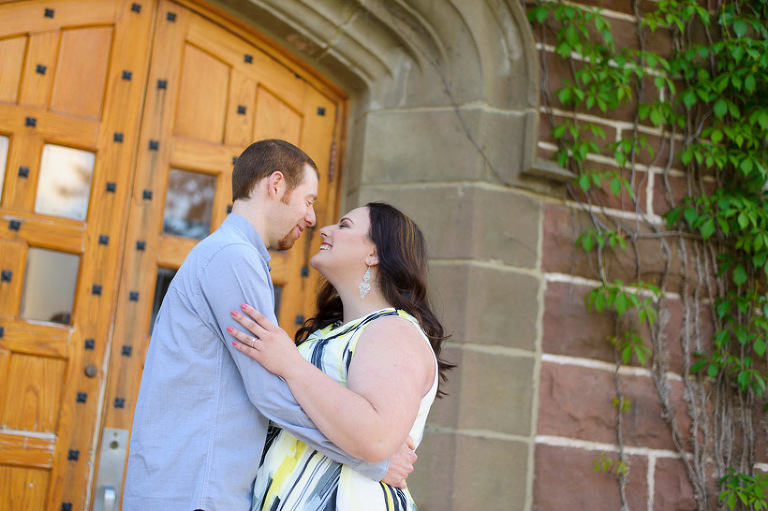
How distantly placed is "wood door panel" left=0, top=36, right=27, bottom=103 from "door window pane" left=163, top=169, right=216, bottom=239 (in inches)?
27.5

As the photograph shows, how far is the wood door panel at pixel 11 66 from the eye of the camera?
3.30 meters

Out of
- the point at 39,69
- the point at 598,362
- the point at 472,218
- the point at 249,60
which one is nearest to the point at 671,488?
the point at 598,362

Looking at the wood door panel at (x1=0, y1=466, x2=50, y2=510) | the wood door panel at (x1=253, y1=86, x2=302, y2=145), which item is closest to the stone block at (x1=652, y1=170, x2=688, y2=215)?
the wood door panel at (x1=253, y1=86, x2=302, y2=145)

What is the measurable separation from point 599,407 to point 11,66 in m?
2.85

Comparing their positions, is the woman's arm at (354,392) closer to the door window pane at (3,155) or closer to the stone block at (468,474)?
the stone block at (468,474)

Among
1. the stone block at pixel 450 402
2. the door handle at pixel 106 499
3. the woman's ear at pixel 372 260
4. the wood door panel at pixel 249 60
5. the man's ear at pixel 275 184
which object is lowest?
the door handle at pixel 106 499

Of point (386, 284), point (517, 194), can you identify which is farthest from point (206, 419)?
point (517, 194)

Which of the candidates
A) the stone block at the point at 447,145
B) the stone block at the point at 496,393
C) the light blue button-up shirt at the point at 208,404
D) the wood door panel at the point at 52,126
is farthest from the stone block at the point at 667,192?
the wood door panel at the point at 52,126

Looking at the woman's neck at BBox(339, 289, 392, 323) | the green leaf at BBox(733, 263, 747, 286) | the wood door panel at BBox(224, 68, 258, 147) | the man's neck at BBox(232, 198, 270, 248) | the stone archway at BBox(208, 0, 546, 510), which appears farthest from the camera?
the green leaf at BBox(733, 263, 747, 286)

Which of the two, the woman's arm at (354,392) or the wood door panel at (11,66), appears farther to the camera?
the wood door panel at (11,66)

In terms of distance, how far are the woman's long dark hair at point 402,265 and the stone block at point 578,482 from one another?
133 centimetres

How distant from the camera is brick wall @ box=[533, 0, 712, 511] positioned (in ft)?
11.4

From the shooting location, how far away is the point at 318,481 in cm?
202

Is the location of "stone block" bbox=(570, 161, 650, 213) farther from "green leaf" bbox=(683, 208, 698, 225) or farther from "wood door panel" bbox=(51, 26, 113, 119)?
"wood door panel" bbox=(51, 26, 113, 119)
